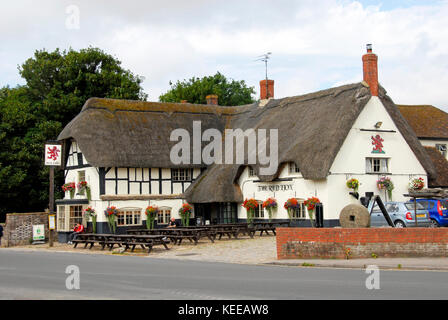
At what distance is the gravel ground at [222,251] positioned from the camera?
2097 centimetres

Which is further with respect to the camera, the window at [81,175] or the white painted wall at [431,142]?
the white painted wall at [431,142]

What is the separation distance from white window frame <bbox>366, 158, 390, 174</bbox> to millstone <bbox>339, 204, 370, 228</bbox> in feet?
40.1

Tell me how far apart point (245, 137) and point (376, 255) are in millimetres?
19209

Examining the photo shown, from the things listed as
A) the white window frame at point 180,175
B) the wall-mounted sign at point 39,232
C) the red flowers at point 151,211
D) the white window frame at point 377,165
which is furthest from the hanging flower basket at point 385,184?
the wall-mounted sign at point 39,232

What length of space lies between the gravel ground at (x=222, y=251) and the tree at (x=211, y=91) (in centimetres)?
3124

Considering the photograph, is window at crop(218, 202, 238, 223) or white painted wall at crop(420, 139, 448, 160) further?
white painted wall at crop(420, 139, 448, 160)

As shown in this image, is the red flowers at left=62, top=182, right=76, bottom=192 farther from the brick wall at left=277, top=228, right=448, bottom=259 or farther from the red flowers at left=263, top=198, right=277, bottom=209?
the brick wall at left=277, top=228, right=448, bottom=259

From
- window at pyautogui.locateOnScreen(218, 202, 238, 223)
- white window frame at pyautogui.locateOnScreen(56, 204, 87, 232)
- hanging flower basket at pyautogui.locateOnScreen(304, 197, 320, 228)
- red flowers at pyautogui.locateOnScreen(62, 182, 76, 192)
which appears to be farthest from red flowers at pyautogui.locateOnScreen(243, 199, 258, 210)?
red flowers at pyautogui.locateOnScreen(62, 182, 76, 192)

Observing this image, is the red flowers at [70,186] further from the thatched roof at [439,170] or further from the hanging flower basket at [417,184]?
the thatched roof at [439,170]

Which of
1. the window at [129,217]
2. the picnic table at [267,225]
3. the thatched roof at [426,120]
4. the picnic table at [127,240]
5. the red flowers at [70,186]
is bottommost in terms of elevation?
the picnic table at [127,240]

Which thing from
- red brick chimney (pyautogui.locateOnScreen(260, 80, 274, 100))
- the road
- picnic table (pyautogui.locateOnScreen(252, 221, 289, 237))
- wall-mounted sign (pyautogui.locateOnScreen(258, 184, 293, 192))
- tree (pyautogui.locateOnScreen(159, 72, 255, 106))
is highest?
tree (pyautogui.locateOnScreen(159, 72, 255, 106))

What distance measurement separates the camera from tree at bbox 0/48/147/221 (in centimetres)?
4331

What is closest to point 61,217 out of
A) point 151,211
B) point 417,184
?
point 151,211

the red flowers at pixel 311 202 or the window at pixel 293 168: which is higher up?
the window at pixel 293 168
